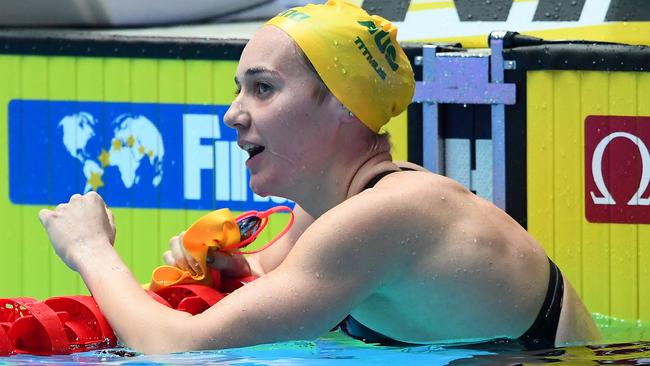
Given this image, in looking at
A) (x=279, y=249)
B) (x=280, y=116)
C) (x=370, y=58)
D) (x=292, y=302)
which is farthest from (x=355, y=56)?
(x=279, y=249)

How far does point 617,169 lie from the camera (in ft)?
16.5

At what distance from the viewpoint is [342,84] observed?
3.22 meters

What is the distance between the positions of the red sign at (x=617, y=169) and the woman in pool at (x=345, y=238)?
1.67 meters

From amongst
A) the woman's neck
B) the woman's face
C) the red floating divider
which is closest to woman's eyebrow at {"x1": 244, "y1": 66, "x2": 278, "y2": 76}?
the woman's face

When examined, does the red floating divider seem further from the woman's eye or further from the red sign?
the red sign

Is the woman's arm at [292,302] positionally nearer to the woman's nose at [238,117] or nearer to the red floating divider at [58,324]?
the red floating divider at [58,324]

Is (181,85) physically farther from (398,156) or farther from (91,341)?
(91,341)

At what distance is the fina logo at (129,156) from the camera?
5.52 metres

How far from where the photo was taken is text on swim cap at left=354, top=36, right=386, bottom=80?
3.27 m

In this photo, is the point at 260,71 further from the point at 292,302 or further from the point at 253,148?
the point at 292,302

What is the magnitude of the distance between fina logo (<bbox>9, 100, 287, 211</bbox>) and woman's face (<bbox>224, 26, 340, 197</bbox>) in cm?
222

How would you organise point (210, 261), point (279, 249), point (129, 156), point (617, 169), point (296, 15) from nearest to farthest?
point (296, 15)
point (210, 261)
point (279, 249)
point (617, 169)
point (129, 156)

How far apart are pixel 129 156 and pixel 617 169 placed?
6.46 feet

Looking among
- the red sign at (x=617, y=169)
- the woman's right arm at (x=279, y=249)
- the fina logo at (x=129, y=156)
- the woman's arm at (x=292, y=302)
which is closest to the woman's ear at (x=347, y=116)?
the woman's arm at (x=292, y=302)
